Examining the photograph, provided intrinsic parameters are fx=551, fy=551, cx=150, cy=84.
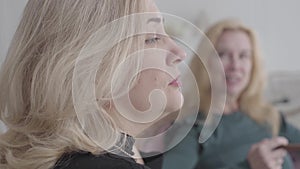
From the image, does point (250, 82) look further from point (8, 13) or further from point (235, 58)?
point (8, 13)

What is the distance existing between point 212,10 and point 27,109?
130 cm

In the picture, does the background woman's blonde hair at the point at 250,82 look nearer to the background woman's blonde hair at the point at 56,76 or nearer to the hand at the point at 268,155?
the hand at the point at 268,155

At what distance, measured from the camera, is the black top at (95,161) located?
65cm

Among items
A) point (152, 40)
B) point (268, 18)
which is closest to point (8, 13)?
point (152, 40)

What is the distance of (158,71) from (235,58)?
3.45ft

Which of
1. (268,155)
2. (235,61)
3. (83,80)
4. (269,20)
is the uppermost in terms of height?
(269,20)

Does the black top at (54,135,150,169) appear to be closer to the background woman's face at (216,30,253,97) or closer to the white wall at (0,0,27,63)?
the white wall at (0,0,27,63)

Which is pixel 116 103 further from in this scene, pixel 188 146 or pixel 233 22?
pixel 233 22

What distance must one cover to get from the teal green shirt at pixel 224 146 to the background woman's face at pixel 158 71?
0.79 m

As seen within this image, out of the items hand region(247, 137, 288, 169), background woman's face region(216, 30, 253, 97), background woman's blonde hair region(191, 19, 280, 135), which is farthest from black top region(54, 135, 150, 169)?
background woman's face region(216, 30, 253, 97)

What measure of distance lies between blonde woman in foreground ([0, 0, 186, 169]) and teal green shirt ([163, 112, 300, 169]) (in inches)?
32.2

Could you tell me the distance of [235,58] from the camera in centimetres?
174

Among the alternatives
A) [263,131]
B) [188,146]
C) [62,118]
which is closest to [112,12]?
[62,118]

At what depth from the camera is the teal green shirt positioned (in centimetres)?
157
